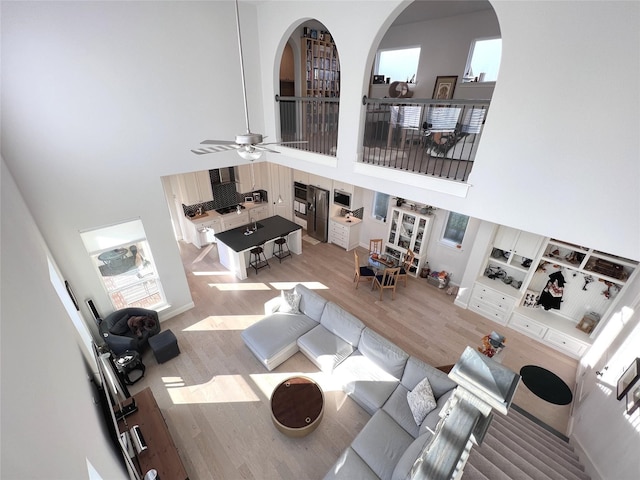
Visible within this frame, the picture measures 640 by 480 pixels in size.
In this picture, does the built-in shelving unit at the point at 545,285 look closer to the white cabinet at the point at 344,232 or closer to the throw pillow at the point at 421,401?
the throw pillow at the point at 421,401

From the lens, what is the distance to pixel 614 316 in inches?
168

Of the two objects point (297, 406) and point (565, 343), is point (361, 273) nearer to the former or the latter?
point (297, 406)

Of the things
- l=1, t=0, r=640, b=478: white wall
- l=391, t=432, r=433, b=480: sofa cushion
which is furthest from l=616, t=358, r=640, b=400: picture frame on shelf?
l=391, t=432, r=433, b=480: sofa cushion

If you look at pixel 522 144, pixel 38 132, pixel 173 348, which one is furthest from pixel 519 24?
pixel 173 348

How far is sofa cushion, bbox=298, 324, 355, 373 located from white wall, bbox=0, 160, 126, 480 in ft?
9.33

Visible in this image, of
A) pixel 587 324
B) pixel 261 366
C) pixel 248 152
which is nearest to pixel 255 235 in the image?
pixel 261 366

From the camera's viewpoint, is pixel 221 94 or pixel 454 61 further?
pixel 454 61

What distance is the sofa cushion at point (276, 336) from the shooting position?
4.58 meters

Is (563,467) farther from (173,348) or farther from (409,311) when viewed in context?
(173,348)

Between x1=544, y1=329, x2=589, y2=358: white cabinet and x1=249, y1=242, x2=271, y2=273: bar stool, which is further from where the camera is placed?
x1=249, y1=242, x2=271, y2=273: bar stool

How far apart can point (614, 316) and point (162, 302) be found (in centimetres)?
806

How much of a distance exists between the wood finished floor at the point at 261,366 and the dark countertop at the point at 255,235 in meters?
0.93

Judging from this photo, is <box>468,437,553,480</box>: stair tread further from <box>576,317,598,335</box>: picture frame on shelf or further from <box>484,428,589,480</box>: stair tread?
<box>576,317,598,335</box>: picture frame on shelf

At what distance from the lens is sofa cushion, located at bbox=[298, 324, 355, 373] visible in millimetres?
4465
